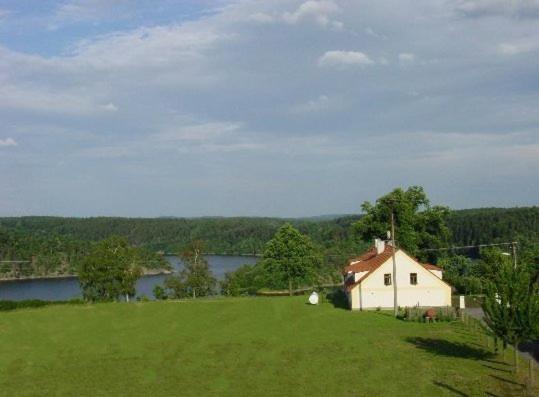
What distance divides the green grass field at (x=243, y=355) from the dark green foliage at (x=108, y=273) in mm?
15131

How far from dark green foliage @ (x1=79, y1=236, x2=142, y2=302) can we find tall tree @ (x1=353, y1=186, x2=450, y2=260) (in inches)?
989

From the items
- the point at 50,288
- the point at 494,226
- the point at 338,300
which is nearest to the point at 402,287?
the point at 338,300

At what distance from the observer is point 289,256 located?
66.5 meters

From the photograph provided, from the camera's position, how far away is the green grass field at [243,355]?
25453 millimetres

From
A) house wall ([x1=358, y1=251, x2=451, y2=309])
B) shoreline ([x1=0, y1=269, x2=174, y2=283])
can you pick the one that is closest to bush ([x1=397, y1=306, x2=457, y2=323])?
house wall ([x1=358, y1=251, x2=451, y2=309])

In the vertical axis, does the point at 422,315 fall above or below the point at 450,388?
above

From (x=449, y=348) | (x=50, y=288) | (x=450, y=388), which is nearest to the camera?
(x=450, y=388)

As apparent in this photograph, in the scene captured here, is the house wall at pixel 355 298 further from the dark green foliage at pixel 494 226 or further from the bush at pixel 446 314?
the dark green foliage at pixel 494 226

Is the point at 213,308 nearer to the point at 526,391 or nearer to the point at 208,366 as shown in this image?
the point at 208,366

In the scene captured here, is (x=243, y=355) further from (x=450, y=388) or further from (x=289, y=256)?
(x=289, y=256)

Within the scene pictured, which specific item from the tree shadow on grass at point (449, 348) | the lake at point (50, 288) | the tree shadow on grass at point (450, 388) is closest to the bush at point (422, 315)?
the tree shadow on grass at point (449, 348)

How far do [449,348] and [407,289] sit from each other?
15322 millimetres

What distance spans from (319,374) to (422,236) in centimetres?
4311

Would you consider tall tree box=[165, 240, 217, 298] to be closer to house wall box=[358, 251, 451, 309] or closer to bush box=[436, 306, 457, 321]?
house wall box=[358, 251, 451, 309]
